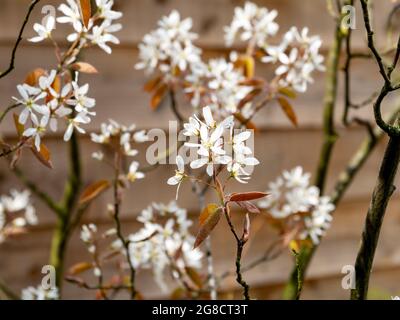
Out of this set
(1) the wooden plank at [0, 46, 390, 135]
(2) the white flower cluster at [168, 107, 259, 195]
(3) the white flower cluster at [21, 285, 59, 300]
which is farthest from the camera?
(1) the wooden plank at [0, 46, 390, 135]

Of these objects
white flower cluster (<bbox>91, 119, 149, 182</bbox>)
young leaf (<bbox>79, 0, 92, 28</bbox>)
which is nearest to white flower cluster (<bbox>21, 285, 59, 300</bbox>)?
white flower cluster (<bbox>91, 119, 149, 182</bbox>)

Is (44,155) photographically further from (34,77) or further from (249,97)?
(249,97)

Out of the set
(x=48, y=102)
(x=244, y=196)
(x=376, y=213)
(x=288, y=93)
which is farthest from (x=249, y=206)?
(x=288, y=93)

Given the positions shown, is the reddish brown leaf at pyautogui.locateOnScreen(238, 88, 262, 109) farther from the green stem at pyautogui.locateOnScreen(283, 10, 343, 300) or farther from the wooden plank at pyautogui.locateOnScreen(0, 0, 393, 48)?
the wooden plank at pyautogui.locateOnScreen(0, 0, 393, 48)

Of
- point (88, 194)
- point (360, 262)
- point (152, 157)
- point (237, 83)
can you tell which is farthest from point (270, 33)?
point (360, 262)

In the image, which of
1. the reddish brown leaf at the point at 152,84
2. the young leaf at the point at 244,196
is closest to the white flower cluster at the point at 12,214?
the reddish brown leaf at the point at 152,84
